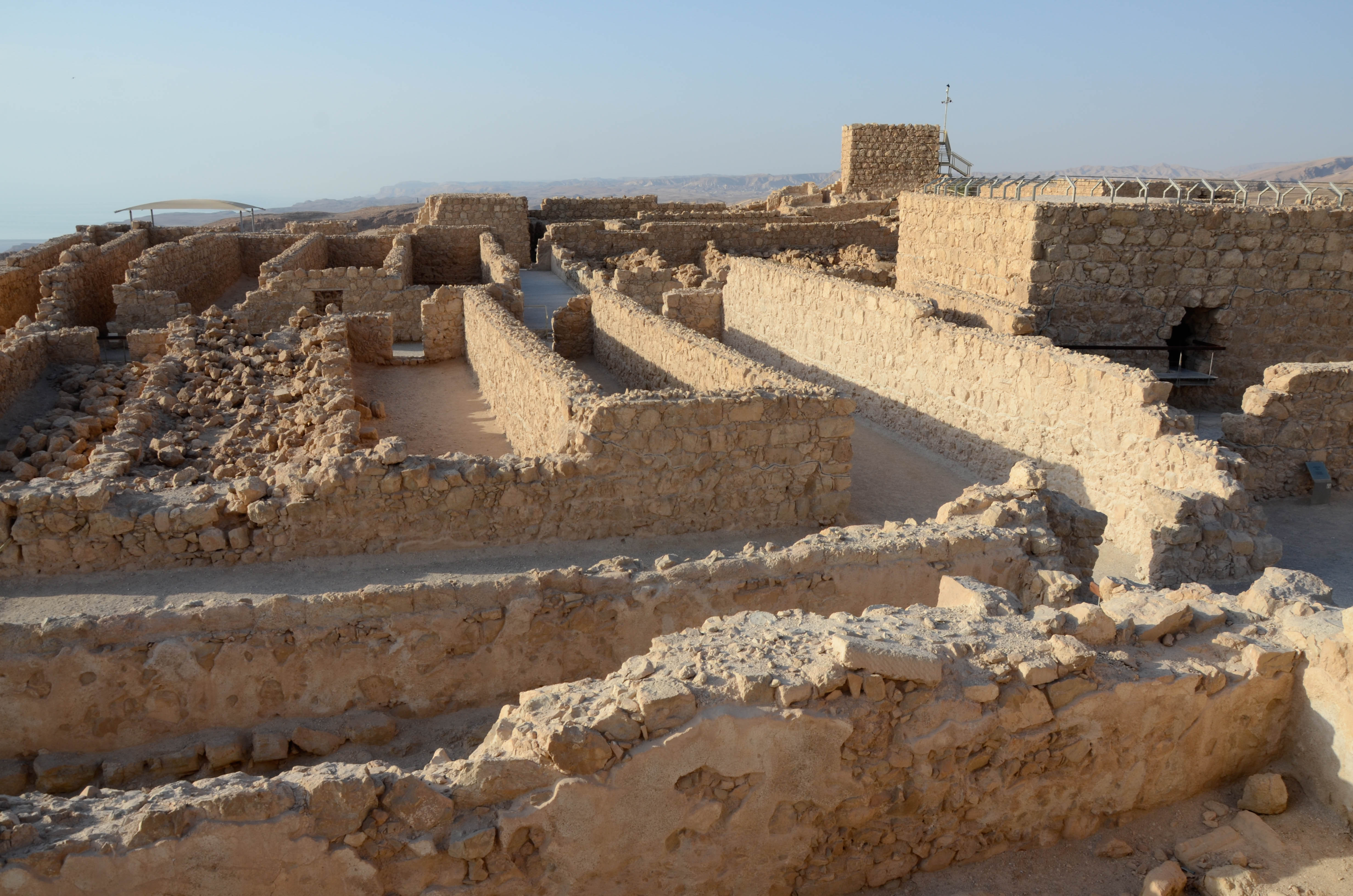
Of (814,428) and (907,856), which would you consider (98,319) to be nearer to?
(814,428)

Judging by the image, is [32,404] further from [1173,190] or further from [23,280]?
[1173,190]

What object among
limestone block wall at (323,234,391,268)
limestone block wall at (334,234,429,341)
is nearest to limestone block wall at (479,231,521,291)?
limestone block wall at (334,234,429,341)

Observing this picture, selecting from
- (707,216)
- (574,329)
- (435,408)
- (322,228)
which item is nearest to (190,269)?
(322,228)

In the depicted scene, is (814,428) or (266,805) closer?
(266,805)

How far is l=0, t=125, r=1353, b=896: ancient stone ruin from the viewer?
3.39 m

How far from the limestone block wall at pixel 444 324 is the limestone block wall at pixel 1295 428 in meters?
10.9

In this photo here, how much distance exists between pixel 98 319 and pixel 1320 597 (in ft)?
68.8

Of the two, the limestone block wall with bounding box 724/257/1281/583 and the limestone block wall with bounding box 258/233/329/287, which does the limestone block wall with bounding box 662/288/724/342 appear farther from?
the limestone block wall with bounding box 258/233/329/287

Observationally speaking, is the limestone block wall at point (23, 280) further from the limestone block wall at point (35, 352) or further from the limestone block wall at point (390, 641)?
the limestone block wall at point (390, 641)

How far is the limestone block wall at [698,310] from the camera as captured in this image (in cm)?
1578

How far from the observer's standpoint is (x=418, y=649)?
5.21 metres

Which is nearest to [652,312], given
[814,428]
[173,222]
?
[814,428]

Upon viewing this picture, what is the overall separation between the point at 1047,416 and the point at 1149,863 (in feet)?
18.0

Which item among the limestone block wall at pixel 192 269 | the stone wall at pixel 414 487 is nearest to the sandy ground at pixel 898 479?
the stone wall at pixel 414 487
